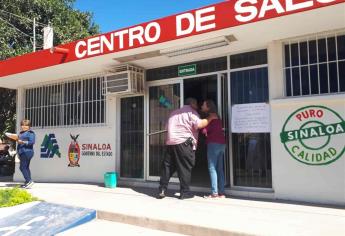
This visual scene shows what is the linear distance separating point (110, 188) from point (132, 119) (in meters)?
1.65

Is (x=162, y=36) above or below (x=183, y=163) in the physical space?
above

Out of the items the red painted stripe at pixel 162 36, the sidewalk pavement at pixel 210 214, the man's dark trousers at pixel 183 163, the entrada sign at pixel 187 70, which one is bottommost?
the sidewalk pavement at pixel 210 214

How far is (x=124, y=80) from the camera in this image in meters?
8.34

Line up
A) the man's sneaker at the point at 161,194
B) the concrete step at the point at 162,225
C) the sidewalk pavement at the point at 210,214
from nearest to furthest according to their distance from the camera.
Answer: the sidewalk pavement at the point at 210,214 < the concrete step at the point at 162,225 < the man's sneaker at the point at 161,194

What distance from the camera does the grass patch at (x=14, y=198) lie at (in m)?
6.99

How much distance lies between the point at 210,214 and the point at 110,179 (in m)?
3.37

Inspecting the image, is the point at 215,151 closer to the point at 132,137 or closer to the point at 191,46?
the point at 191,46

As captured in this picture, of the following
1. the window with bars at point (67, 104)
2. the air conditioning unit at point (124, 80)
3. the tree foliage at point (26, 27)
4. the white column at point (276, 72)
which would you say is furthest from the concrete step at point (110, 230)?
the tree foliage at point (26, 27)

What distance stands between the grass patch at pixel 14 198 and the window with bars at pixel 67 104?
2645 millimetres

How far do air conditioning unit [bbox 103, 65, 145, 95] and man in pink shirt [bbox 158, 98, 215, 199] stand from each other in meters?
1.77

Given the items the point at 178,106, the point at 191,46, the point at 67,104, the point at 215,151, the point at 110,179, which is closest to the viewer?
the point at 215,151

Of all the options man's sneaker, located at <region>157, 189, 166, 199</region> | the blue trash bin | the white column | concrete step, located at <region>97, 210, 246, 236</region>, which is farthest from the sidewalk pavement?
the white column

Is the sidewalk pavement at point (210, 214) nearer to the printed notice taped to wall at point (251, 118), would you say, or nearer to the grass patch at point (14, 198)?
the grass patch at point (14, 198)

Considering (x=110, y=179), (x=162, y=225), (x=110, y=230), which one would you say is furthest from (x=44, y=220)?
(x=110, y=179)
